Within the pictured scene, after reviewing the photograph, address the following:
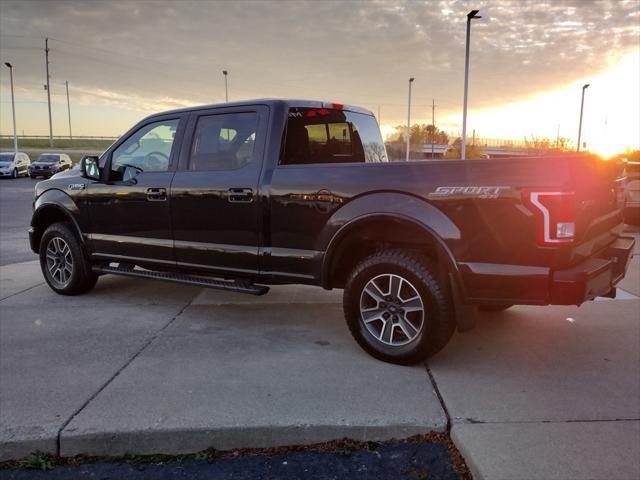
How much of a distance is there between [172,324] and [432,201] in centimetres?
274

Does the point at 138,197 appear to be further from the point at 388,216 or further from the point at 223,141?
the point at 388,216

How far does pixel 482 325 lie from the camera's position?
197 inches

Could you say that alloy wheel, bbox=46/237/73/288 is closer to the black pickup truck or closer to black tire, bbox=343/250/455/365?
the black pickup truck

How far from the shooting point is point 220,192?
15.5 feet

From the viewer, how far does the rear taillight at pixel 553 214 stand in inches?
129

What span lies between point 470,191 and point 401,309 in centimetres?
104

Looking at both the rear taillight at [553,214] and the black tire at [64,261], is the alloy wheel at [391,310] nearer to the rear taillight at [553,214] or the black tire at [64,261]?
the rear taillight at [553,214]

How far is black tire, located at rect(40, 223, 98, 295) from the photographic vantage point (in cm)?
591

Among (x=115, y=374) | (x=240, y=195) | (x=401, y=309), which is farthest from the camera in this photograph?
(x=240, y=195)

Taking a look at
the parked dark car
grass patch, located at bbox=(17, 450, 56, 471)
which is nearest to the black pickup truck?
grass patch, located at bbox=(17, 450, 56, 471)

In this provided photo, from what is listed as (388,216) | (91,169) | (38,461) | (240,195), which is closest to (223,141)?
(240,195)

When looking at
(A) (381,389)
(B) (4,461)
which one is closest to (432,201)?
(A) (381,389)

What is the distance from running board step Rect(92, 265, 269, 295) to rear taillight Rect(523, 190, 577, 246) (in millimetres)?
2329

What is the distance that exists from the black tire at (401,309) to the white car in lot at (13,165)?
3453 cm
